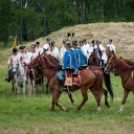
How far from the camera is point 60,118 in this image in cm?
884

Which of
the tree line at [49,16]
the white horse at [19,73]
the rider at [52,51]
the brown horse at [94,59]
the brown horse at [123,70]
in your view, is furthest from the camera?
the tree line at [49,16]

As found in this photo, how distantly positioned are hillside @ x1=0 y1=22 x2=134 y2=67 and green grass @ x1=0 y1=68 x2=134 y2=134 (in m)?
15.7

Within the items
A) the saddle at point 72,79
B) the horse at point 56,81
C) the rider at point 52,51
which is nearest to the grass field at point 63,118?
the horse at point 56,81

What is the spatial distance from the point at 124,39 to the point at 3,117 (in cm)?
2259

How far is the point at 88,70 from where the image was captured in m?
9.93

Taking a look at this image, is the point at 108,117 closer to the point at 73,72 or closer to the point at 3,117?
the point at 73,72

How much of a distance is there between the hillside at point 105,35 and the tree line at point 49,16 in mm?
13804

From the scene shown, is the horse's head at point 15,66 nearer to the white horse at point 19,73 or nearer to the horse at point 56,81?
the white horse at point 19,73

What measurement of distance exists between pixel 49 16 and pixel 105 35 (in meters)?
23.0

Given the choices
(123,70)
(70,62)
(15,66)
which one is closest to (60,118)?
(70,62)

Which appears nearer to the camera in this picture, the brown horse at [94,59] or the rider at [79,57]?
the rider at [79,57]

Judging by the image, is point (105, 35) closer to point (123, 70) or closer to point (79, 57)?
Answer: point (79, 57)

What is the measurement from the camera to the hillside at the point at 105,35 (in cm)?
2738

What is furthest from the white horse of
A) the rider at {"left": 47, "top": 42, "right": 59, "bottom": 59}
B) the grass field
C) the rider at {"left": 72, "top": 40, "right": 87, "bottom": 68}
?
the rider at {"left": 72, "top": 40, "right": 87, "bottom": 68}
